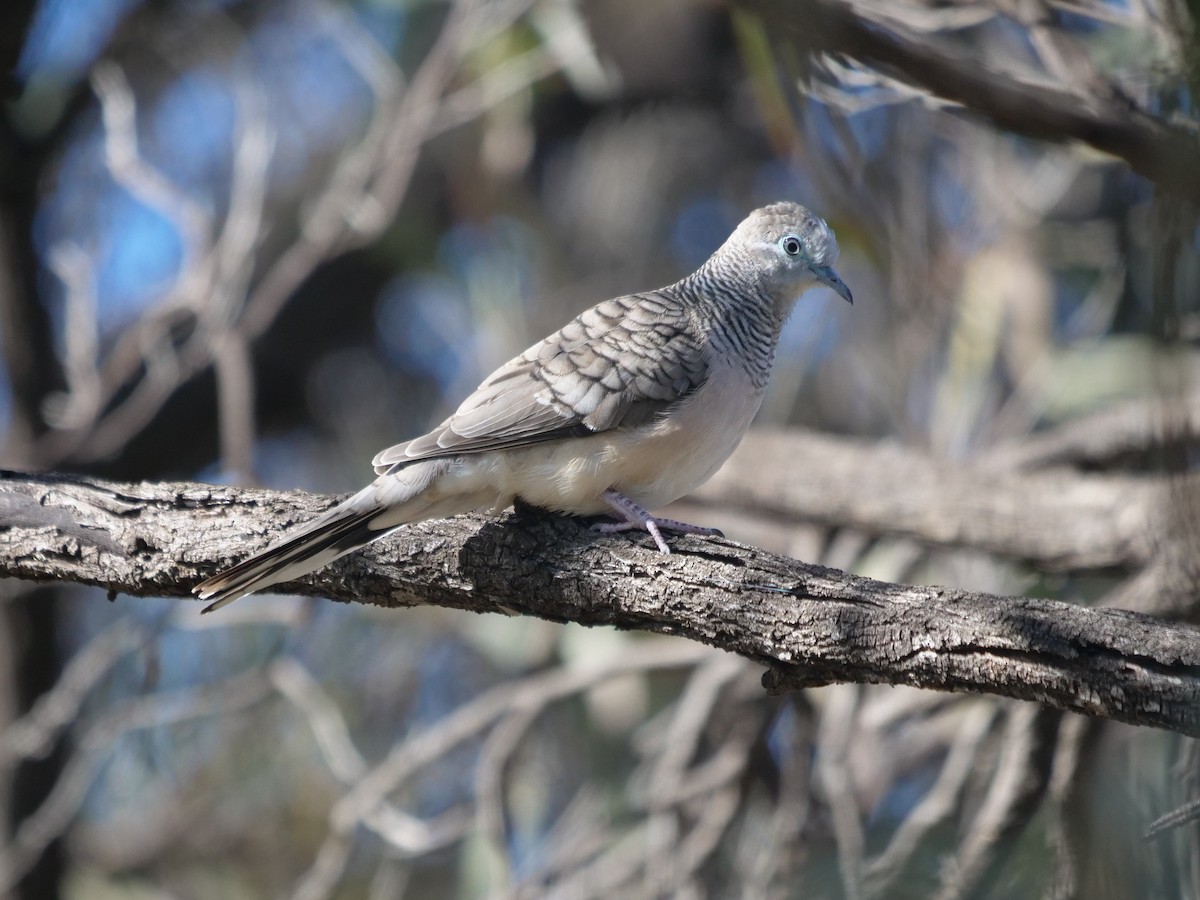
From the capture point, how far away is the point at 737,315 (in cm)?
405

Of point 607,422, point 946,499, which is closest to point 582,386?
point 607,422

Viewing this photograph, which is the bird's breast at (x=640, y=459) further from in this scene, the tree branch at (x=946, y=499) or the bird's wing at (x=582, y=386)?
the tree branch at (x=946, y=499)

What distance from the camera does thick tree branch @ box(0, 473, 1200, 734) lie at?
240 cm

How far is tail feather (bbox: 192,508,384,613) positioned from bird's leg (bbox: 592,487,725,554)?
709 mm

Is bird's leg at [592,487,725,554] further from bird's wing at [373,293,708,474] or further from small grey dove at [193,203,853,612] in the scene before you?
bird's wing at [373,293,708,474]

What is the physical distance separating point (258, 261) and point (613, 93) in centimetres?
292

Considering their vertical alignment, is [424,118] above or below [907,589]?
above

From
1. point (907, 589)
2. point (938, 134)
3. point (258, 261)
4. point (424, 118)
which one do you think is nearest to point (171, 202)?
point (424, 118)

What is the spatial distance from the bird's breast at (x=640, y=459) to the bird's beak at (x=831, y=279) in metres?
0.57

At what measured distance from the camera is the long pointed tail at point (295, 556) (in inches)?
116

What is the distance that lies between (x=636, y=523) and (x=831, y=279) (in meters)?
1.27

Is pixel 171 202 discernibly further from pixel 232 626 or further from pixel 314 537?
pixel 314 537

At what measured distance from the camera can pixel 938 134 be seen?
781cm

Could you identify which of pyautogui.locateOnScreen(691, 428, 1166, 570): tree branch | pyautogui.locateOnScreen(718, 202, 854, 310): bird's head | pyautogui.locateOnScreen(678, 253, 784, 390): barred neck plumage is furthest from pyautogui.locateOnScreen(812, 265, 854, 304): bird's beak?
pyautogui.locateOnScreen(691, 428, 1166, 570): tree branch
